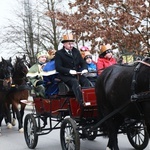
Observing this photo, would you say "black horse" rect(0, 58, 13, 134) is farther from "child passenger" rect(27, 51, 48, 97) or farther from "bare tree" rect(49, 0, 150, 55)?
"bare tree" rect(49, 0, 150, 55)

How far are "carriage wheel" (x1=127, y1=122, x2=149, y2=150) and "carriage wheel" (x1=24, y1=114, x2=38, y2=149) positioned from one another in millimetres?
1846

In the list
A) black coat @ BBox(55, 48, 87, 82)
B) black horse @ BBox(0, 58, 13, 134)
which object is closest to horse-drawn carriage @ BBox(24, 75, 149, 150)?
black coat @ BBox(55, 48, 87, 82)

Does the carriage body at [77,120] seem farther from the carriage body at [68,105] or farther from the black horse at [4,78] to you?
the black horse at [4,78]

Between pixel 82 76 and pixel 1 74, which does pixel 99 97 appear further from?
pixel 1 74

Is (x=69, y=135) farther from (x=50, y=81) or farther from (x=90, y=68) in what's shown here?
(x=90, y=68)

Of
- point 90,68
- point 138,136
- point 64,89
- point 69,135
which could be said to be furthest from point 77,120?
point 90,68

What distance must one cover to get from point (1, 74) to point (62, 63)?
140 inches

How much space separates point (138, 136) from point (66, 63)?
1.89 m

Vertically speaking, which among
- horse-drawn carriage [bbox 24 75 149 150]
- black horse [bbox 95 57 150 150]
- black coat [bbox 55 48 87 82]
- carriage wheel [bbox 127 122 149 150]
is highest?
black coat [bbox 55 48 87 82]

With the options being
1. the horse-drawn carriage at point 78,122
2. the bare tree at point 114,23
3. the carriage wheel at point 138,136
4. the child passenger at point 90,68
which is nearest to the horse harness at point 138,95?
the horse-drawn carriage at point 78,122

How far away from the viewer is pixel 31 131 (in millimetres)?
7887

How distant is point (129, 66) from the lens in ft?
19.0

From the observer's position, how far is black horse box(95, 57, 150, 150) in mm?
5270

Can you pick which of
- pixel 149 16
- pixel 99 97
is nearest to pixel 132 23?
pixel 149 16
